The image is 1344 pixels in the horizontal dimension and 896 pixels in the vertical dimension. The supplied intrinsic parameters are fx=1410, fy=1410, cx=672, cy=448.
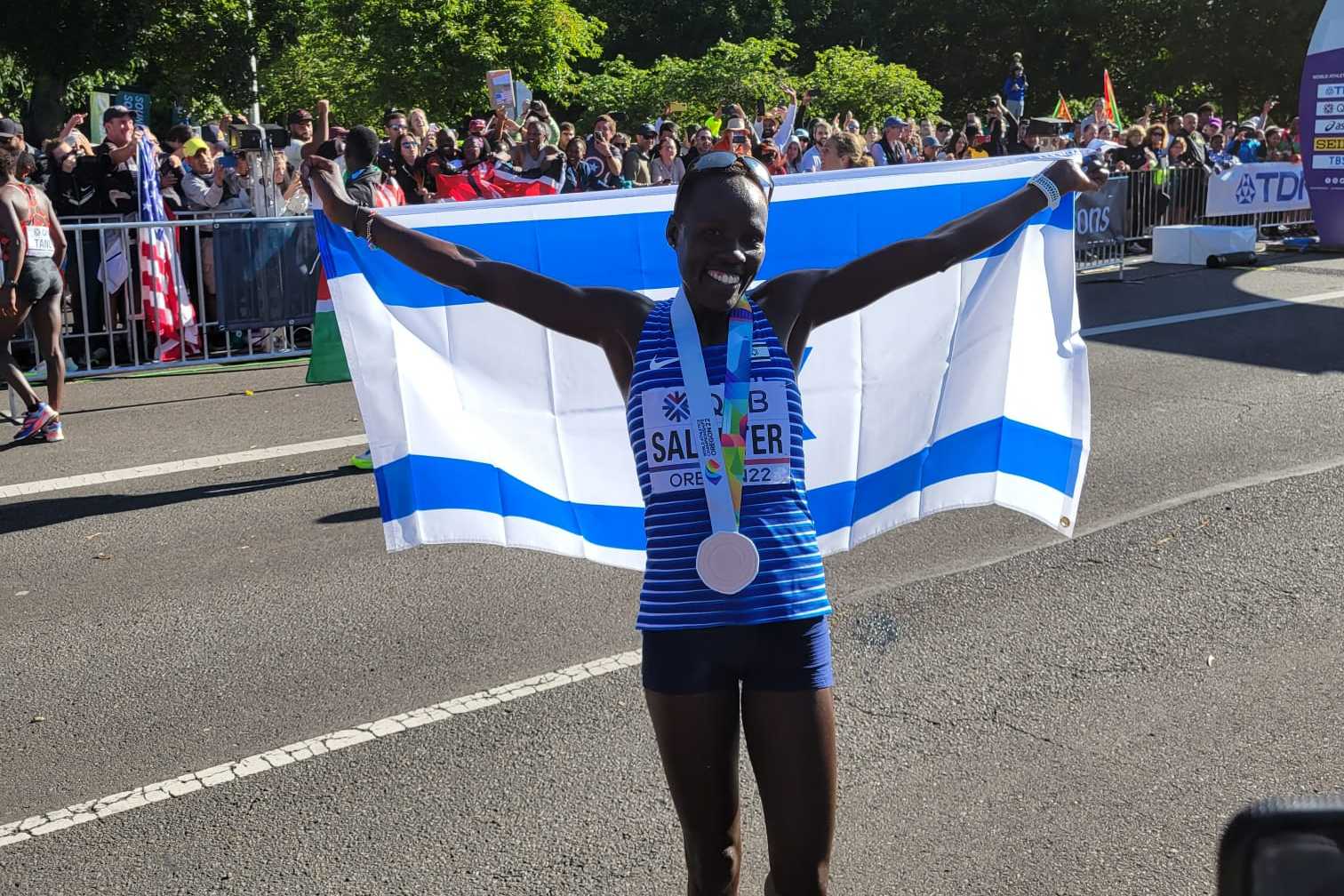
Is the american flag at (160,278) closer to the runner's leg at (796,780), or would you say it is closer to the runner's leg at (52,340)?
the runner's leg at (52,340)

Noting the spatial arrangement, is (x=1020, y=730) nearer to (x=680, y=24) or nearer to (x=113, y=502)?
(x=113, y=502)

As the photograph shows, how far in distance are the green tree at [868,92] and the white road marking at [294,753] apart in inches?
1325

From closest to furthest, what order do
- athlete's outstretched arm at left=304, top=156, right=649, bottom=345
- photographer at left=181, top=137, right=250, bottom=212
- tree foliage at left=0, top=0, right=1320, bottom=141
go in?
1. athlete's outstretched arm at left=304, top=156, right=649, bottom=345
2. photographer at left=181, top=137, right=250, bottom=212
3. tree foliage at left=0, top=0, right=1320, bottom=141

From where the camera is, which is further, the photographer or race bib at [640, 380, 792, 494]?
the photographer

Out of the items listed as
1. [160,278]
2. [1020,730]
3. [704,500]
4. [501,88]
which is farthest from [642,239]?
[501,88]

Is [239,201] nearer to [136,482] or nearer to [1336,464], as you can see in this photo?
[136,482]

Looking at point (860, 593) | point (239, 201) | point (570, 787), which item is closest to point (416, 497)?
point (570, 787)

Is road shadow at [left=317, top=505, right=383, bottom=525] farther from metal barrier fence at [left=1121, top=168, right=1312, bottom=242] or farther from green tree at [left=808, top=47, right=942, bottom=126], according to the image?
green tree at [left=808, top=47, right=942, bottom=126]

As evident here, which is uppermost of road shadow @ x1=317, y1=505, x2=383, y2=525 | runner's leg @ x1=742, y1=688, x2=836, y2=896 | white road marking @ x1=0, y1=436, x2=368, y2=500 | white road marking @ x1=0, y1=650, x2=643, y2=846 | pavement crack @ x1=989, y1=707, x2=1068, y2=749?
runner's leg @ x1=742, y1=688, x2=836, y2=896

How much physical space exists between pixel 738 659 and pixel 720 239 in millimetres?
840

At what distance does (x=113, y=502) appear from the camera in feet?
26.9

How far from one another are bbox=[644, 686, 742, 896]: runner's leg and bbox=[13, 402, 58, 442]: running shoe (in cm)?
808

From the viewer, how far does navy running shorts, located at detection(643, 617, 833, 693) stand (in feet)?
9.09

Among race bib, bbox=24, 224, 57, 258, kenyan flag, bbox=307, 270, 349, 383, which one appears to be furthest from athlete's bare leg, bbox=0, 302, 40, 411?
kenyan flag, bbox=307, 270, 349, 383
